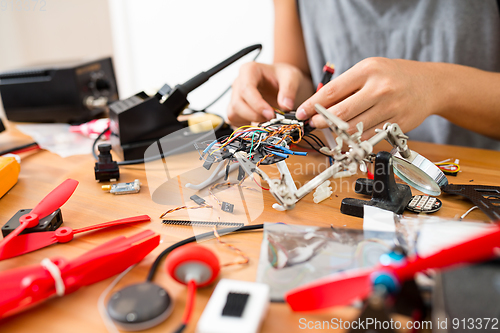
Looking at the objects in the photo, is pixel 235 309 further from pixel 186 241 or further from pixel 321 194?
pixel 321 194

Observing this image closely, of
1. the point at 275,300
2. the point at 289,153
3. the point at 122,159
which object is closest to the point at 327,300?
the point at 275,300

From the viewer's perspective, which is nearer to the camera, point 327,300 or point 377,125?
point 327,300

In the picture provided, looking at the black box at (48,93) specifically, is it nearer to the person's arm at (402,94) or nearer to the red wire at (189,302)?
the person's arm at (402,94)

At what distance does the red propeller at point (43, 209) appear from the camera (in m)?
0.43

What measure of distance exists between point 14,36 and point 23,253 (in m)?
1.62

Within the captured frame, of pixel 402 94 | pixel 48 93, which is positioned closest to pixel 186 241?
pixel 402 94

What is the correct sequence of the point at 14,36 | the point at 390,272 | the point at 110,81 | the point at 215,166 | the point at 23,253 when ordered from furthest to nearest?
the point at 14,36 < the point at 110,81 < the point at 215,166 < the point at 23,253 < the point at 390,272

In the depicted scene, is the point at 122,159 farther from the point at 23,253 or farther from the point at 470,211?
the point at 470,211

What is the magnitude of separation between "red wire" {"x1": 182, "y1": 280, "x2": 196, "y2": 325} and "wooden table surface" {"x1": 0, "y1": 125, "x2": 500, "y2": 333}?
0.03 feet

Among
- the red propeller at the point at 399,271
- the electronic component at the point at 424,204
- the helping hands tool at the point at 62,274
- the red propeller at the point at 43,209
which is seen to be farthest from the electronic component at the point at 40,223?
Answer: the electronic component at the point at 424,204

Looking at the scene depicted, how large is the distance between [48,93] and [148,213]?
698 mm

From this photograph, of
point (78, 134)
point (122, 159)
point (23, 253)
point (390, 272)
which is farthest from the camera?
point (78, 134)

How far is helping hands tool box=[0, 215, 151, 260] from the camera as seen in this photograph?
414mm

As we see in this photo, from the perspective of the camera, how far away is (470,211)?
493 millimetres
